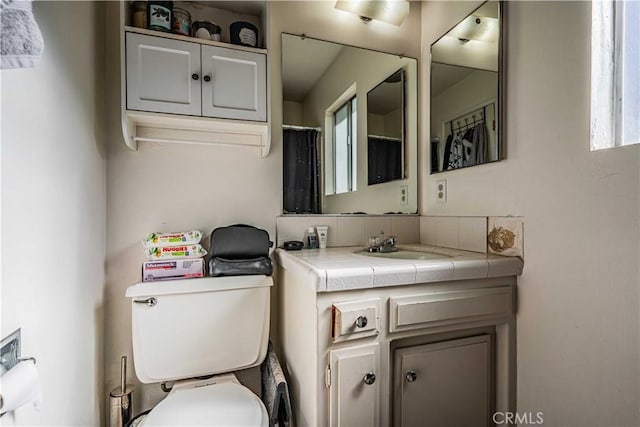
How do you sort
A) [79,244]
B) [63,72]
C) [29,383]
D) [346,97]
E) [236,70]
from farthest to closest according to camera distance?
1. [346,97]
2. [236,70]
3. [79,244]
4. [63,72]
5. [29,383]

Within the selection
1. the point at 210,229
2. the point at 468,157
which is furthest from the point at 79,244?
the point at 468,157

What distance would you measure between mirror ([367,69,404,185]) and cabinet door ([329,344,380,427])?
957 mm

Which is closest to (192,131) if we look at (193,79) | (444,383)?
(193,79)

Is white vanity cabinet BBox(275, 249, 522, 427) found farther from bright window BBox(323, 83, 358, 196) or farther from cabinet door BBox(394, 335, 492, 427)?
bright window BBox(323, 83, 358, 196)

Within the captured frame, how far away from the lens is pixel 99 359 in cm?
123

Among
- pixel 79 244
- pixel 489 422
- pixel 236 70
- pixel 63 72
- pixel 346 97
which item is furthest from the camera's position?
pixel 346 97

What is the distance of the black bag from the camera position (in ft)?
4.10

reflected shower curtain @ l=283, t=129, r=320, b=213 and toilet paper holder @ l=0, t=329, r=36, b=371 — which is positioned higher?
reflected shower curtain @ l=283, t=129, r=320, b=213

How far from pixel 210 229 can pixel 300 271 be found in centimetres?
58

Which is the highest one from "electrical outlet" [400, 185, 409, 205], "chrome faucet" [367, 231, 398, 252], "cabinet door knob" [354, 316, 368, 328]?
"electrical outlet" [400, 185, 409, 205]

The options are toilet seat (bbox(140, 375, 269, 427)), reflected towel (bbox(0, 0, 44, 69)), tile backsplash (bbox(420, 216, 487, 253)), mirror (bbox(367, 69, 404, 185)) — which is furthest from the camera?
mirror (bbox(367, 69, 404, 185))

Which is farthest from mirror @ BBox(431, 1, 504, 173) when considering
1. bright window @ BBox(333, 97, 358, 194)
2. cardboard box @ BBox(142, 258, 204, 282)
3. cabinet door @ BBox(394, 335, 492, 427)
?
cardboard box @ BBox(142, 258, 204, 282)

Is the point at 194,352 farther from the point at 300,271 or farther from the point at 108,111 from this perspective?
the point at 108,111

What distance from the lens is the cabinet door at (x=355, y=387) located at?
92 cm
